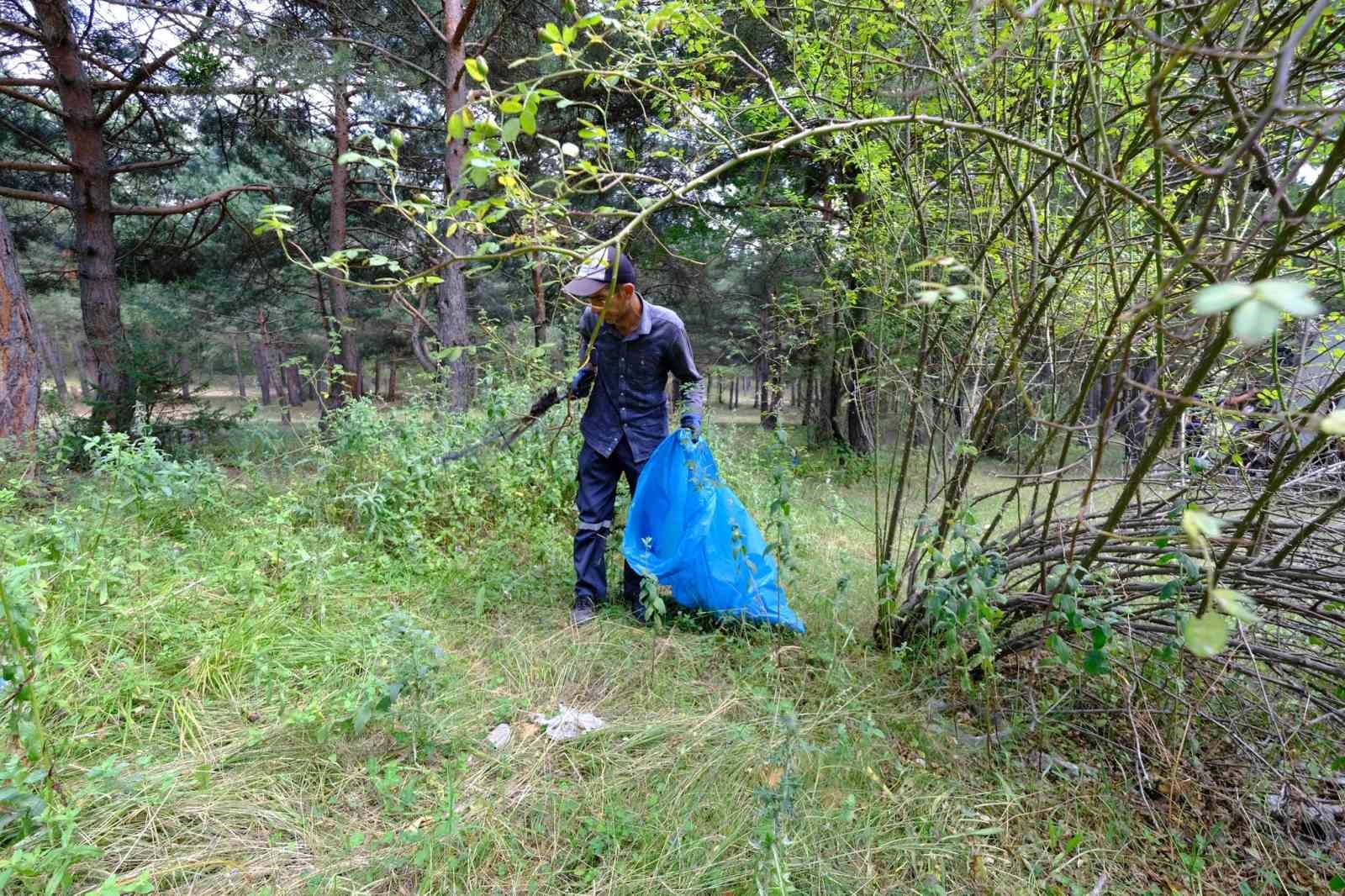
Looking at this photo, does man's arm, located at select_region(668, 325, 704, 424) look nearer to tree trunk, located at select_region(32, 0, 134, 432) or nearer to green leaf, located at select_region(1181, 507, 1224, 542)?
green leaf, located at select_region(1181, 507, 1224, 542)

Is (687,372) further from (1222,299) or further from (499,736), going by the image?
(1222,299)

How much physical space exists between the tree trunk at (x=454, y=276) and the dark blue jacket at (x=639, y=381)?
3.25m

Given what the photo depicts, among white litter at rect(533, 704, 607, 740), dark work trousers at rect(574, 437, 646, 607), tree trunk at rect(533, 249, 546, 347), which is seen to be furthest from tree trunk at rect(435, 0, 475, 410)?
white litter at rect(533, 704, 607, 740)

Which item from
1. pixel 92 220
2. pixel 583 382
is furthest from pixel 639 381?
pixel 92 220

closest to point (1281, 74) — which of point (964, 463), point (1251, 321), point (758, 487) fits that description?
point (1251, 321)

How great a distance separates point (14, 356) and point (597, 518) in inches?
194

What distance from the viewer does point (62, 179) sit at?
357 inches

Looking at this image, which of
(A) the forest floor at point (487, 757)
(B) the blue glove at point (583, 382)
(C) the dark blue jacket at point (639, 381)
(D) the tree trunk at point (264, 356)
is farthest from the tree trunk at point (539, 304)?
(D) the tree trunk at point (264, 356)

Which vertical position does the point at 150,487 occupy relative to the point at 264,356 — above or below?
above

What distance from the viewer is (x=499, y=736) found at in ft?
6.78

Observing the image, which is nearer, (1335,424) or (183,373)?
(1335,424)

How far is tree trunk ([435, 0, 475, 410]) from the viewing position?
242 inches

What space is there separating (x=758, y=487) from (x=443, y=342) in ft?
13.2

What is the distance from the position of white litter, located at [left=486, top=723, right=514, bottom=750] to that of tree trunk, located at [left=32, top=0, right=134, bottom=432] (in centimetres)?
607
